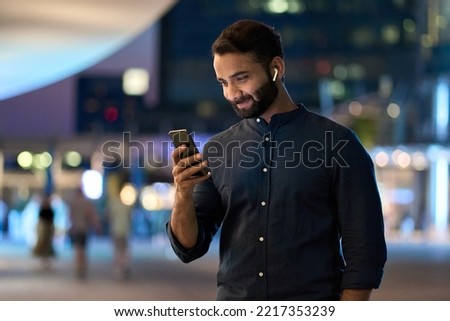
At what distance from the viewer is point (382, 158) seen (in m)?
65.8

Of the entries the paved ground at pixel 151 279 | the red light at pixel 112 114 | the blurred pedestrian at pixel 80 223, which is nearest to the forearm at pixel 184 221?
the paved ground at pixel 151 279

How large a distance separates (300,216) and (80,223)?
18399mm

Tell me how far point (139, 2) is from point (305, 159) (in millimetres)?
9693

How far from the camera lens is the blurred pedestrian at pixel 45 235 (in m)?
25.6

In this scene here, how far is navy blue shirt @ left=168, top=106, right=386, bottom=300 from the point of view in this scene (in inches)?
154

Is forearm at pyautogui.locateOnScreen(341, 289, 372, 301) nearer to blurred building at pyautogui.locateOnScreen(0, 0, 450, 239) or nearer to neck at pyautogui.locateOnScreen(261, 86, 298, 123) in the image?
neck at pyautogui.locateOnScreen(261, 86, 298, 123)

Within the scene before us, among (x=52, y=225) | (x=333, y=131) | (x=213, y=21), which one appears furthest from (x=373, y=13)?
(x=333, y=131)

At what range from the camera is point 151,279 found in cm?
2203

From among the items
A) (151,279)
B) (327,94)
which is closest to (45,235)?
(151,279)

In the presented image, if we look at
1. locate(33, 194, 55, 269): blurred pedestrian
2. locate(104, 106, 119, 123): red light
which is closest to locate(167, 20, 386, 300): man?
locate(104, 106, 119, 123): red light

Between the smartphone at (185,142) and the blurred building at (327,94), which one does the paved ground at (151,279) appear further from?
the smartphone at (185,142)

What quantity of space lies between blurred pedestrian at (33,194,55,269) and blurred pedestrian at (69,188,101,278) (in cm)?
321
